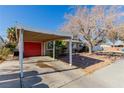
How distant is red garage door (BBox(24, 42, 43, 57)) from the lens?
1895 cm

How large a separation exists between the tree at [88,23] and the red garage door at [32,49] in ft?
17.9

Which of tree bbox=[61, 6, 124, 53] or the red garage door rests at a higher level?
tree bbox=[61, 6, 124, 53]

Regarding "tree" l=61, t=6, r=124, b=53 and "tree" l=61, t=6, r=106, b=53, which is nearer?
"tree" l=61, t=6, r=124, b=53

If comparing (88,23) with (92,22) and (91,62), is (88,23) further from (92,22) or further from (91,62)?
(91,62)

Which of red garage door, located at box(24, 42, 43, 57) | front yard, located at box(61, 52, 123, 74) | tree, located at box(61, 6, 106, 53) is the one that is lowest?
front yard, located at box(61, 52, 123, 74)

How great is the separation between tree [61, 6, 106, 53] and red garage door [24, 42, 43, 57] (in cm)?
546

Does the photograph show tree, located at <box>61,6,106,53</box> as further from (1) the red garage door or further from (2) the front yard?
(1) the red garage door

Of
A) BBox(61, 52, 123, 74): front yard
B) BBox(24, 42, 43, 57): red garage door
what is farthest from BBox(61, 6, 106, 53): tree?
BBox(24, 42, 43, 57): red garage door

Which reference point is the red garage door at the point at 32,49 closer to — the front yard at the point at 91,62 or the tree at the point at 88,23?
the front yard at the point at 91,62
